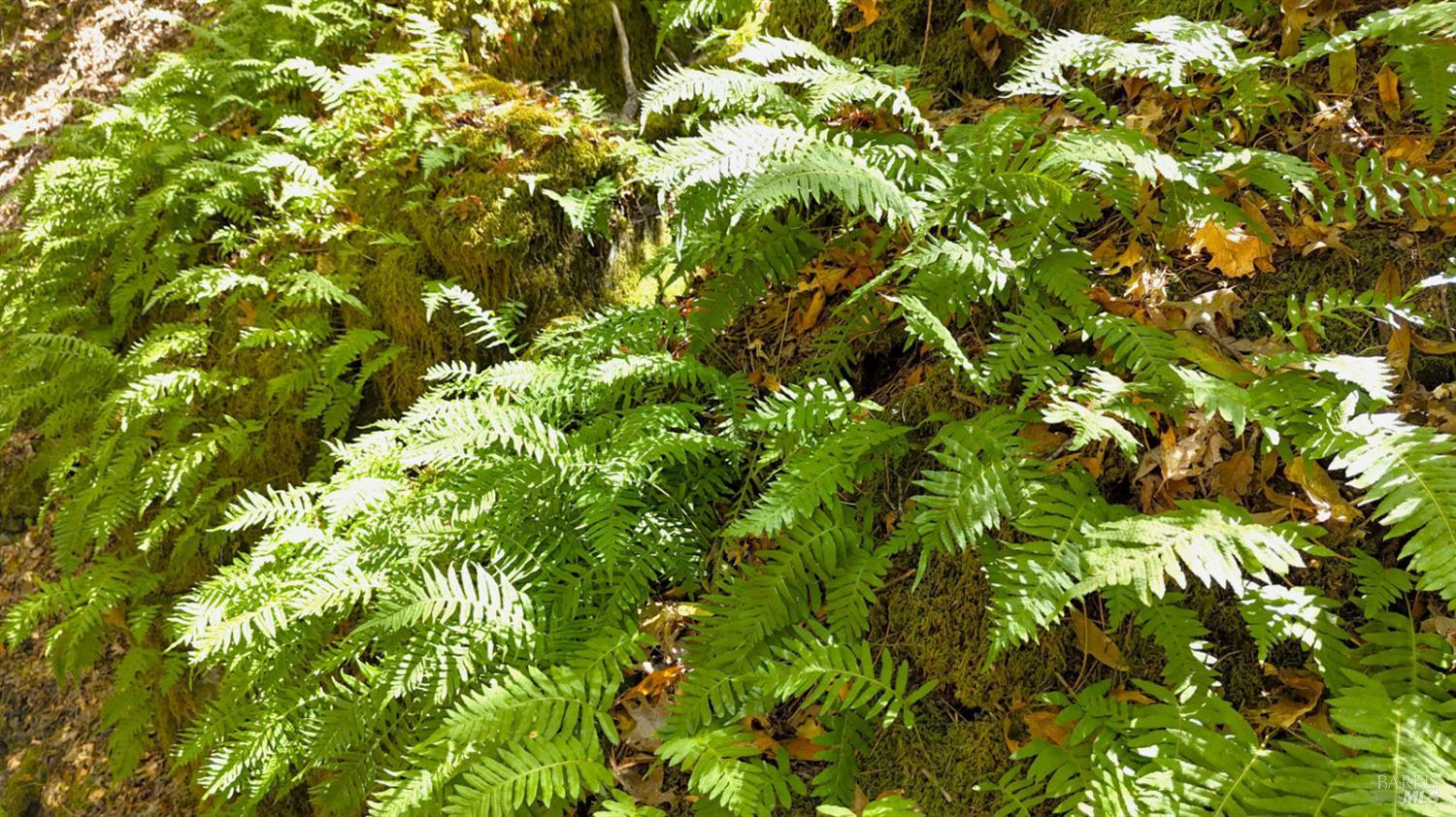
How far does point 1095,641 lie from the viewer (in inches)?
78.0

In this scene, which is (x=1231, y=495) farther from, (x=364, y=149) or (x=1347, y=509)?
(x=364, y=149)

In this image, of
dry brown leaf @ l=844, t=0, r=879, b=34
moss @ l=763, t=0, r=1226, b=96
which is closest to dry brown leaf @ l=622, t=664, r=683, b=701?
moss @ l=763, t=0, r=1226, b=96

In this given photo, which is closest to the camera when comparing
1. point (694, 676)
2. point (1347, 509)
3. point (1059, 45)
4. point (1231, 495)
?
point (1347, 509)

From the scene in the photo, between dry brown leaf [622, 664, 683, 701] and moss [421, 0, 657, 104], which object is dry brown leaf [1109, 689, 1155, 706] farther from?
moss [421, 0, 657, 104]

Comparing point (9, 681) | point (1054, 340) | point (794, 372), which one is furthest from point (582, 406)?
point (9, 681)

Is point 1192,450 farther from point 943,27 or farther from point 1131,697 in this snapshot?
point 943,27

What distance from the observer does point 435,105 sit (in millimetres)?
4293

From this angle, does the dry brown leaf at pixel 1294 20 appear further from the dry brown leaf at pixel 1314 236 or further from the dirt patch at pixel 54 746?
the dirt patch at pixel 54 746

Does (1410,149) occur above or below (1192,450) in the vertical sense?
above

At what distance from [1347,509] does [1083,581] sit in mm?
748

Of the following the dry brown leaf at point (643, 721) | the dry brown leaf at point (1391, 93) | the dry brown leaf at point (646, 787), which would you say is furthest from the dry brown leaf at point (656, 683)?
the dry brown leaf at point (1391, 93)

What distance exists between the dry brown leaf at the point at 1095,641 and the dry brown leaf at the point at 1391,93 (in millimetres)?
1722

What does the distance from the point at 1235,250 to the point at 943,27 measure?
163 centimetres

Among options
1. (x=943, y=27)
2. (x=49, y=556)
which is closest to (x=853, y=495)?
(x=943, y=27)
